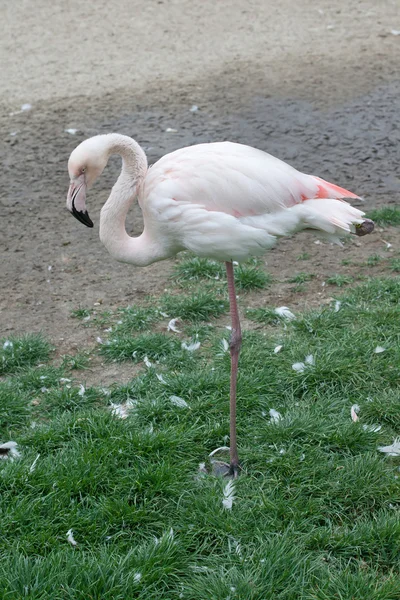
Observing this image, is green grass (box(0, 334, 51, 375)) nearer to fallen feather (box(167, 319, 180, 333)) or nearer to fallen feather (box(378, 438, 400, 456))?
fallen feather (box(167, 319, 180, 333))

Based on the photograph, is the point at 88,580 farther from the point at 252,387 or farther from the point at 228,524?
the point at 252,387

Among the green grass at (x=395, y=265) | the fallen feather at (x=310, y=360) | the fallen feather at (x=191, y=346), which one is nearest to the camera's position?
the fallen feather at (x=310, y=360)

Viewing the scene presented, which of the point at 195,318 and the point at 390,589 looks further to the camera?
the point at 195,318

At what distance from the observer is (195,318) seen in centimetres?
482

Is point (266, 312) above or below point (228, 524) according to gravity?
below

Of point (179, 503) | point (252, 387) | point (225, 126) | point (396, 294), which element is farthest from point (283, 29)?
point (179, 503)

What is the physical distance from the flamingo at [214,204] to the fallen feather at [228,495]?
0.14m

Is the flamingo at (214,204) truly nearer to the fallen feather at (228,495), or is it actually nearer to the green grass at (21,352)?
the fallen feather at (228,495)

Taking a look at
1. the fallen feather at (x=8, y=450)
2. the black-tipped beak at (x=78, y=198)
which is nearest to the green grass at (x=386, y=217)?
the black-tipped beak at (x=78, y=198)

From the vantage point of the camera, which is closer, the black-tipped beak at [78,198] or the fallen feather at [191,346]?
the black-tipped beak at [78,198]

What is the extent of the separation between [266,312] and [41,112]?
4114 millimetres

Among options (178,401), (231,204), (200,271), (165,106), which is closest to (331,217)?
(231,204)

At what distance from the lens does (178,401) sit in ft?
12.7

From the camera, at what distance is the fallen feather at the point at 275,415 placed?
12.1 ft
